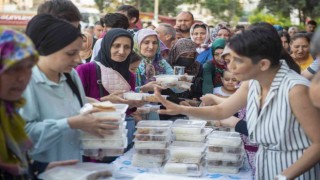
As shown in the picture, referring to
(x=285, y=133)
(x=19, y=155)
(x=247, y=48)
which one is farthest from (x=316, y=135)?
(x=19, y=155)

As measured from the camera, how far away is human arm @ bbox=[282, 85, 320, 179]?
2.10 meters

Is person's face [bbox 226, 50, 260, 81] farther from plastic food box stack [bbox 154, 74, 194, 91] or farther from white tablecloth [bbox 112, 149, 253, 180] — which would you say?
plastic food box stack [bbox 154, 74, 194, 91]

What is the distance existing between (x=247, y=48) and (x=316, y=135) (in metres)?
0.57

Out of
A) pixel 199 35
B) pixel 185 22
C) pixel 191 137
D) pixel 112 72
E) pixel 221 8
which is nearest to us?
pixel 191 137

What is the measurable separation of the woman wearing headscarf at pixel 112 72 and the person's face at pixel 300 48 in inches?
112

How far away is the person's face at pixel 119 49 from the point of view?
3.25 metres

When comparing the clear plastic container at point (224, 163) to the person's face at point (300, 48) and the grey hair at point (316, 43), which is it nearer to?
the grey hair at point (316, 43)

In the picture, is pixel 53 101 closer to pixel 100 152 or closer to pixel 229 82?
pixel 100 152

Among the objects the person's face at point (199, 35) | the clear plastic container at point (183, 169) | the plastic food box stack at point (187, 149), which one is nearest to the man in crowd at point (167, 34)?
the person's face at point (199, 35)

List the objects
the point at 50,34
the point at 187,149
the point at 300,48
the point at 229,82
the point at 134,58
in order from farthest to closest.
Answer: the point at 300,48
the point at 229,82
the point at 134,58
the point at 187,149
the point at 50,34

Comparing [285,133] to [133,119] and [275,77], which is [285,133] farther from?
[133,119]

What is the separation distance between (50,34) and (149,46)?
218cm

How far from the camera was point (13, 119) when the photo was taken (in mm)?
1651

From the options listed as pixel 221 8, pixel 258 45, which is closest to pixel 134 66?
pixel 258 45
